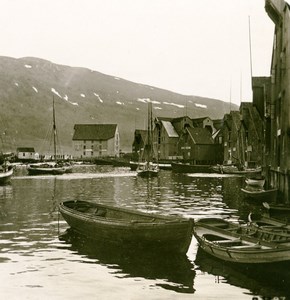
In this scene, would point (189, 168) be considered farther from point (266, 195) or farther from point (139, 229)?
point (139, 229)

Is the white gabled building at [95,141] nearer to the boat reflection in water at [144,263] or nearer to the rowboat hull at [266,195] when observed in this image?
the rowboat hull at [266,195]

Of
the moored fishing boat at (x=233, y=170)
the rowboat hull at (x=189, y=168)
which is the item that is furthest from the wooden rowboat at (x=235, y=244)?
the rowboat hull at (x=189, y=168)

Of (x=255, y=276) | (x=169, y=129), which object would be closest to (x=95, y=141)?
(x=169, y=129)

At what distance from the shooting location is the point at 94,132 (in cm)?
16875

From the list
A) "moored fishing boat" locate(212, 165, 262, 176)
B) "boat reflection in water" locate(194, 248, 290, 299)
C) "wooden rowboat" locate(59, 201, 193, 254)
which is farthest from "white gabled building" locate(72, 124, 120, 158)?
"boat reflection in water" locate(194, 248, 290, 299)

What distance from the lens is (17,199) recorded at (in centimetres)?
3984

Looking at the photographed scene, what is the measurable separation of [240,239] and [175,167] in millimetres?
71520

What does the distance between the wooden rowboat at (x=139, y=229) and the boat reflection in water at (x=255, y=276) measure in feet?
3.76

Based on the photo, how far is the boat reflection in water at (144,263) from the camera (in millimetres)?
14859

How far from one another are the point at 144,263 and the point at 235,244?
3288 millimetres

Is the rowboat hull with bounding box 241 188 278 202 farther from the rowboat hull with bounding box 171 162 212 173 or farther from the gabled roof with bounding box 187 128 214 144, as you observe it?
the gabled roof with bounding box 187 128 214 144

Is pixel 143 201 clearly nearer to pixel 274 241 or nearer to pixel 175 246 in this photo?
pixel 175 246

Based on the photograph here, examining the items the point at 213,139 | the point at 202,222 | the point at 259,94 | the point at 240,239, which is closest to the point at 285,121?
the point at 202,222

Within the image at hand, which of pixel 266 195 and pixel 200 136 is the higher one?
pixel 200 136
